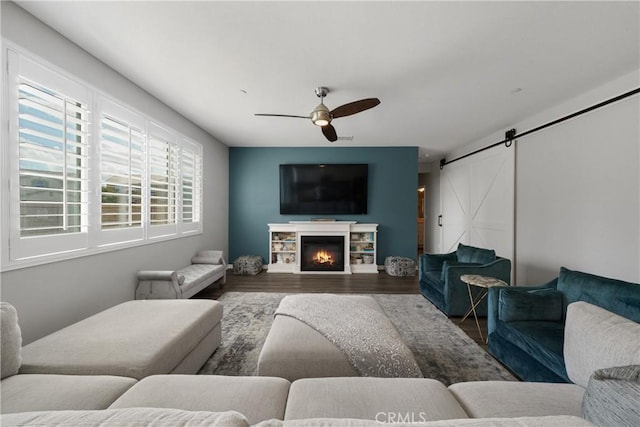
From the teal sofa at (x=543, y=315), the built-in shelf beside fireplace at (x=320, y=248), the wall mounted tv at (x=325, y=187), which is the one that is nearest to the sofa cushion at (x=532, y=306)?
the teal sofa at (x=543, y=315)

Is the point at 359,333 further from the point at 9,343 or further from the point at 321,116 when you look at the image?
the point at 321,116

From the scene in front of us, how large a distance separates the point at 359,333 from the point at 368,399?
654 mm

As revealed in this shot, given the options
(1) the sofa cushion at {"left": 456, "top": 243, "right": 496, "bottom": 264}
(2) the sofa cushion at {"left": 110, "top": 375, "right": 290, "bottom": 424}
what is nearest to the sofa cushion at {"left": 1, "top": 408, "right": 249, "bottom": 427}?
(2) the sofa cushion at {"left": 110, "top": 375, "right": 290, "bottom": 424}

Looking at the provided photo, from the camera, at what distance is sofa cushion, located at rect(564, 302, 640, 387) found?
40.6 inches

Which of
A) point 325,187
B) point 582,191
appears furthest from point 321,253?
point 582,191

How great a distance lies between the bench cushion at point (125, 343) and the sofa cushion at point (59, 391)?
10 cm

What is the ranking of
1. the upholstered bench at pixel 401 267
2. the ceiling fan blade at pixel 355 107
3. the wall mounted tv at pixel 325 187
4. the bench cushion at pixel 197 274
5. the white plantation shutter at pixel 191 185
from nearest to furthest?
the ceiling fan blade at pixel 355 107, the bench cushion at pixel 197 274, the white plantation shutter at pixel 191 185, the upholstered bench at pixel 401 267, the wall mounted tv at pixel 325 187

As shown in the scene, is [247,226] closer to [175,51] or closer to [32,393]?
[175,51]

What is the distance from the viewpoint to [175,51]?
86.2 inches

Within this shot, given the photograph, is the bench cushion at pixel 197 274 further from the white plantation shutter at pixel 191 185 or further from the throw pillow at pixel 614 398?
the throw pillow at pixel 614 398

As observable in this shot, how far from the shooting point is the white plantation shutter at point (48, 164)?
5.78 feet

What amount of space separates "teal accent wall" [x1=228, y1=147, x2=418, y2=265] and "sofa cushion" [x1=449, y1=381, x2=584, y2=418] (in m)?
4.44

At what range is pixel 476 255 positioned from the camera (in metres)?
3.51

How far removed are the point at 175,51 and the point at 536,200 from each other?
4.63 metres
